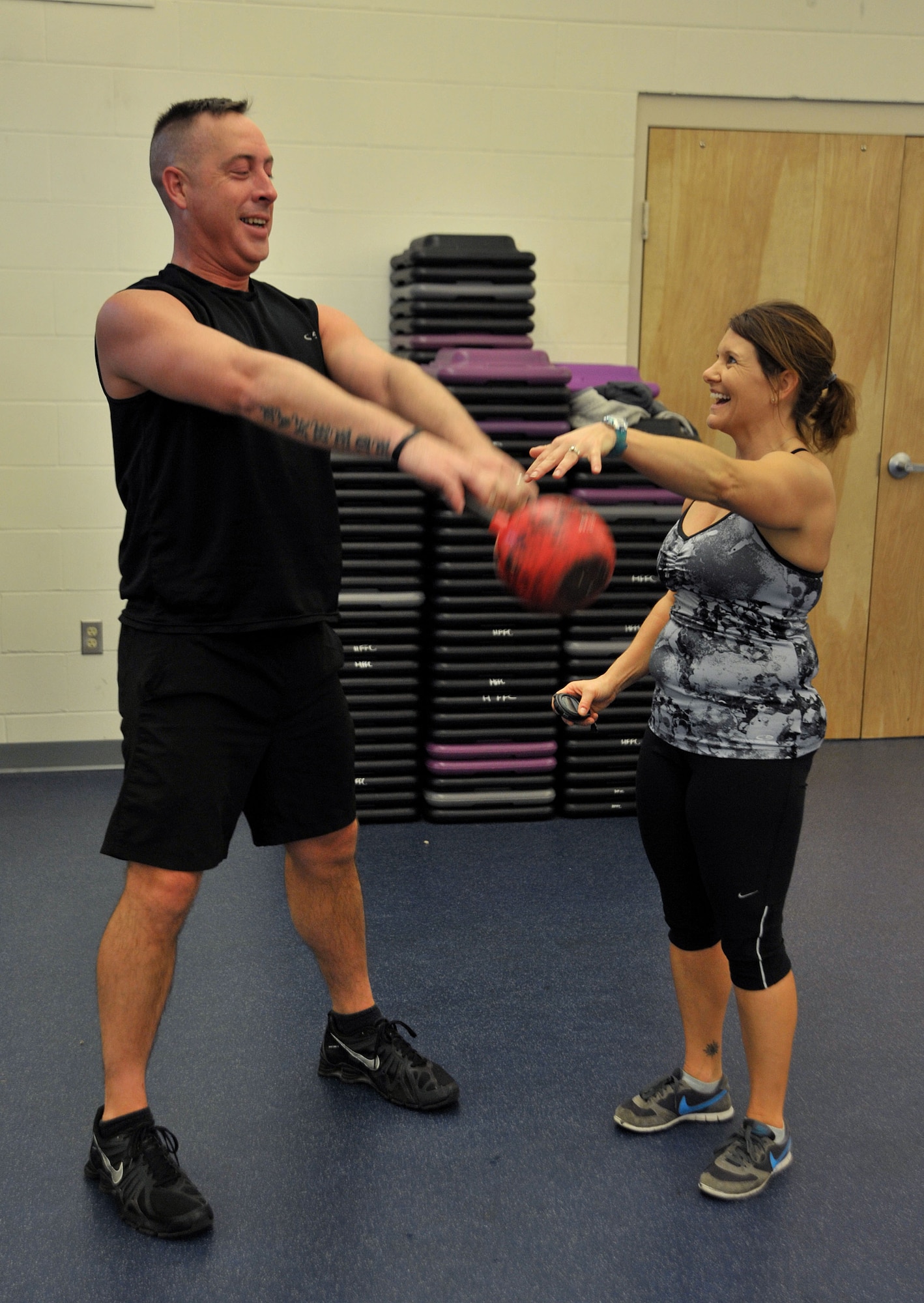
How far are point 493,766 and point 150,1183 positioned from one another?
2.14m

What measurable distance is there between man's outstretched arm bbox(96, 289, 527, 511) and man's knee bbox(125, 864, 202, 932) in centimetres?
75

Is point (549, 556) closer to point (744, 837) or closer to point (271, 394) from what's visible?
point (271, 394)

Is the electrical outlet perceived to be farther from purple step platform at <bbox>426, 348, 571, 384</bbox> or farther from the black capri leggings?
the black capri leggings

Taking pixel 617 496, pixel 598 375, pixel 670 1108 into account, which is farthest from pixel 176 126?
pixel 598 375

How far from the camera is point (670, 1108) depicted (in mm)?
2215

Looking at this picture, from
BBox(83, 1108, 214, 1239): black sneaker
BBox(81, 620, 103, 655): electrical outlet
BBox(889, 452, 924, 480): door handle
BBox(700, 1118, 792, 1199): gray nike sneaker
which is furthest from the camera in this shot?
BBox(889, 452, 924, 480): door handle

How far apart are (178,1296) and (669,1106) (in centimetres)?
93

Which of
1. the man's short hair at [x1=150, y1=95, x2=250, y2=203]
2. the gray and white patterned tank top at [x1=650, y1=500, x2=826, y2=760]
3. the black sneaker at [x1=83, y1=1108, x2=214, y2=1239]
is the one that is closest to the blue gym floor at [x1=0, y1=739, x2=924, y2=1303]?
the black sneaker at [x1=83, y1=1108, x2=214, y2=1239]

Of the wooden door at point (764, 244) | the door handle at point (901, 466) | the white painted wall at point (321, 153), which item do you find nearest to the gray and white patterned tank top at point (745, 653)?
the white painted wall at point (321, 153)

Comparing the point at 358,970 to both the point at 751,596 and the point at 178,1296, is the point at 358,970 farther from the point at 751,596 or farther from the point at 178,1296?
the point at 751,596

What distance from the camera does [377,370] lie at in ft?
6.73

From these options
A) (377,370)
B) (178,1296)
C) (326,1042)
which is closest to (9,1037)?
(326,1042)

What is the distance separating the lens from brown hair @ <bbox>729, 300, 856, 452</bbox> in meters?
1.93

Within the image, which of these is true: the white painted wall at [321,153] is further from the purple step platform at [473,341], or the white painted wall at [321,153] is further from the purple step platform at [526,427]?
the purple step platform at [526,427]
